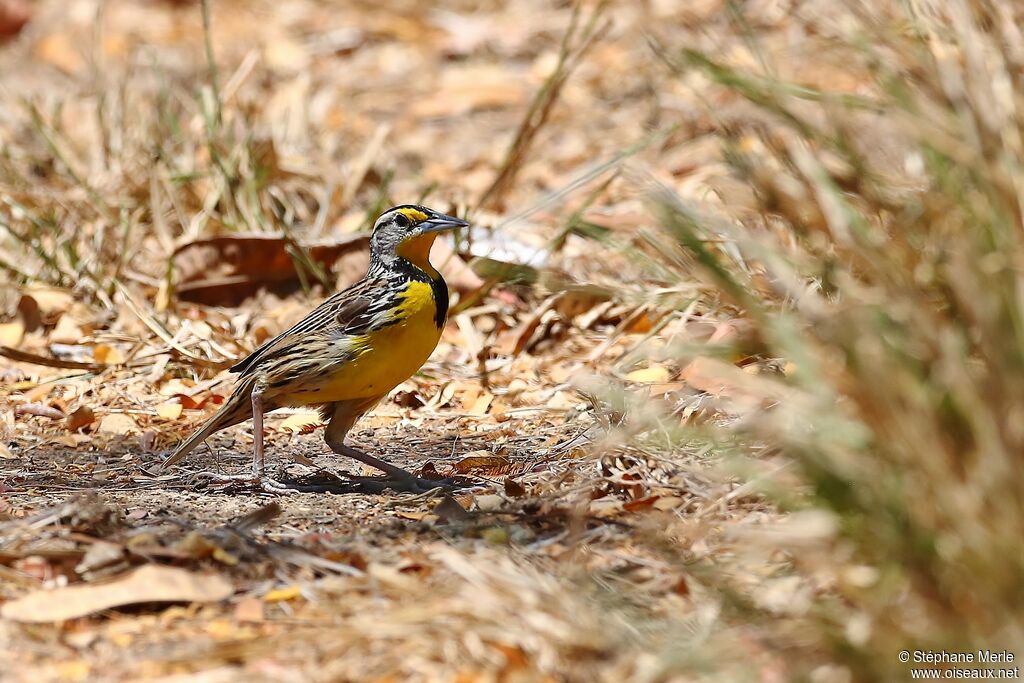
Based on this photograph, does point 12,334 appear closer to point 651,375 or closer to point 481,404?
point 481,404

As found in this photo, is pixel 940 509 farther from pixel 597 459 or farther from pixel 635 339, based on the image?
pixel 635 339

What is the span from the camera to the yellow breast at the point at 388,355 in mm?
4578

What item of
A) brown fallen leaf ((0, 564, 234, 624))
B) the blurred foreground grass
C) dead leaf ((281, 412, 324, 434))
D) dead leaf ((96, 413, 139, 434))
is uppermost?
the blurred foreground grass

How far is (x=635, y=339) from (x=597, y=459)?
5.62 ft

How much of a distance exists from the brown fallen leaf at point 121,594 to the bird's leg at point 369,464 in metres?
1.09

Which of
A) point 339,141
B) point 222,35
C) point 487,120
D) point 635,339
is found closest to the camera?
point 635,339

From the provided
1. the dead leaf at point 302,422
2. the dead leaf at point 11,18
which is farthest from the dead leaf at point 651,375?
the dead leaf at point 11,18

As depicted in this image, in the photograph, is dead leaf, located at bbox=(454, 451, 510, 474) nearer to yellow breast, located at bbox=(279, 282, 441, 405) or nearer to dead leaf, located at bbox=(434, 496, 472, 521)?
yellow breast, located at bbox=(279, 282, 441, 405)

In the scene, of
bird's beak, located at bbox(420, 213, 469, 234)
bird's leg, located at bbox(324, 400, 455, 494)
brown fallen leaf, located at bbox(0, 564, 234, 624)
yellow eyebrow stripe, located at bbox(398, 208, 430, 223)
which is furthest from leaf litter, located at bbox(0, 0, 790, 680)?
yellow eyebrow stripe, located at bbox(398, 208, 430, 223)

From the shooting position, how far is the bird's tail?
4660 mm

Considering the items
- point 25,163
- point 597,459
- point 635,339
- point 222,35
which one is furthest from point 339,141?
point 597,459

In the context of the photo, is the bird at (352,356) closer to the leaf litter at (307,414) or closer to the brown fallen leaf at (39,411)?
the leaf litter at (307,414)

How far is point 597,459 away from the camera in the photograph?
13.1 feet

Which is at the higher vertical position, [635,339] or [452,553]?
[452,553]
